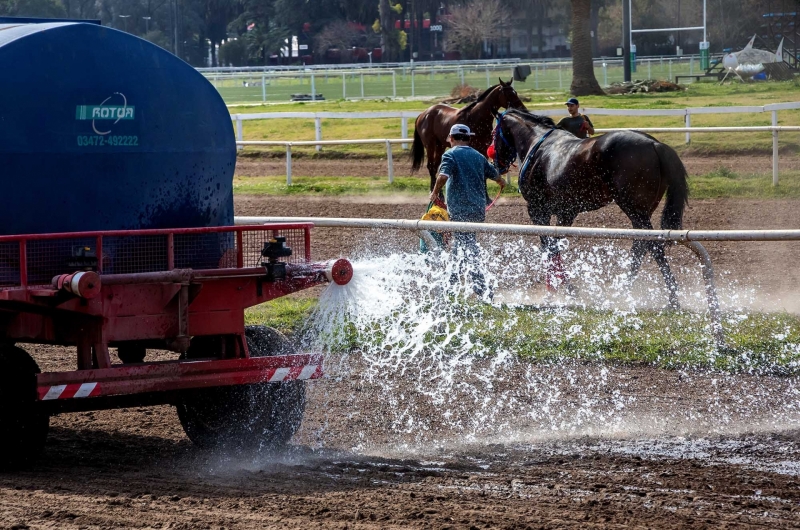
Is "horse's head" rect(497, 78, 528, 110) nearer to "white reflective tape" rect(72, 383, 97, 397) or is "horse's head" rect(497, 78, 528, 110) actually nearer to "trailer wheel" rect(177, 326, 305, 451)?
"trailer wheel" rect(177, 326, 305, 451)

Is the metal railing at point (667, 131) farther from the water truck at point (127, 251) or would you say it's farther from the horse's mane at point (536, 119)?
the water truck at point (127, 251)

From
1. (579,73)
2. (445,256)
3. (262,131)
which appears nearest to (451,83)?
(579,73)

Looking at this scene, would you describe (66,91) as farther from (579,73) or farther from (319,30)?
(319,30)

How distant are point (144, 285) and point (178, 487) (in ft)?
3.70

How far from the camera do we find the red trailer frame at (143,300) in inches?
232

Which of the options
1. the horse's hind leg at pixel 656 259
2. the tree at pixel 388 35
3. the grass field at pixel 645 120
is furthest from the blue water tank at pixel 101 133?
the tree at pixel 388 35

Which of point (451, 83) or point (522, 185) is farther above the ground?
point (451, 83)

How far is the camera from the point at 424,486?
565cm

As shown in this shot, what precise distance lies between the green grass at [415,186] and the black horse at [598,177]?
17.7 ft

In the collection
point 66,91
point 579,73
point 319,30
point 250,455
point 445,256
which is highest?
point 319,30

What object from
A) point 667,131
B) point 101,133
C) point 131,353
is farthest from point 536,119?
point 101,133

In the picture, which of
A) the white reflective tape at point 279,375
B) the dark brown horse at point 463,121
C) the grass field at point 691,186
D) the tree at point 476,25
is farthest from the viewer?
the tree at point 476,25

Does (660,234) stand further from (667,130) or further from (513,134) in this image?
(667,130)

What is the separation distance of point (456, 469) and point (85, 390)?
199cm
